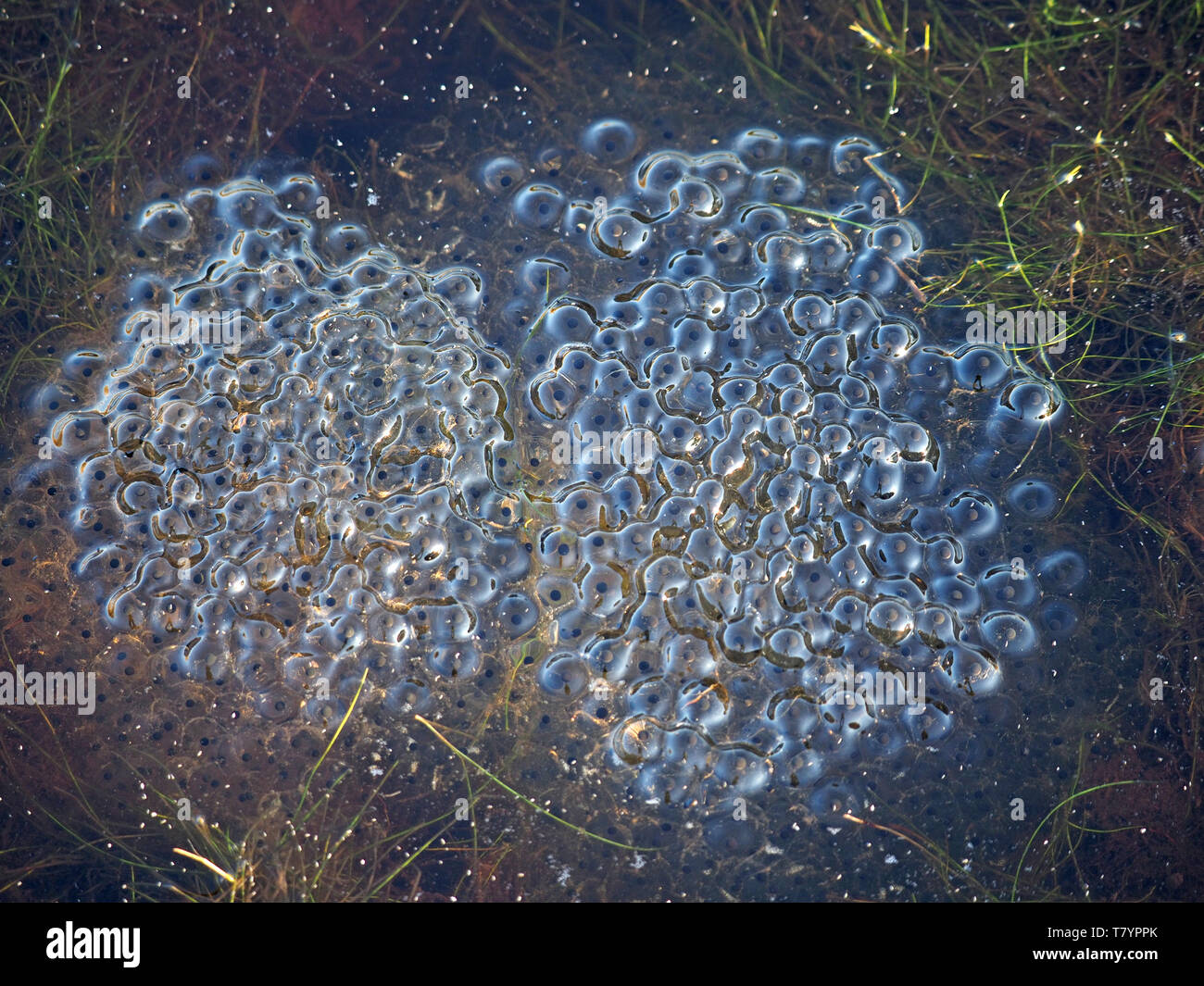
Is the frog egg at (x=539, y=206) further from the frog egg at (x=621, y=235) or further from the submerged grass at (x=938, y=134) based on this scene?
the submerged grass at (x=938, y=134)

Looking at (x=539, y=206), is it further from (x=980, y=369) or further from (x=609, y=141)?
(x=980, y=369)

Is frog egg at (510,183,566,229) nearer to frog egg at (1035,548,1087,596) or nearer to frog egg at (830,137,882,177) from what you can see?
frog egg at (830,137,882,177)

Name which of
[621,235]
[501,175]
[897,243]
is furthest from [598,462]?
[897,243]

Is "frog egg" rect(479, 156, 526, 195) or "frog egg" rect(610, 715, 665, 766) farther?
"frog egg" rect(479, 156, 526, 195)

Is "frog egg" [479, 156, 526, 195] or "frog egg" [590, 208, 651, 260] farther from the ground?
"frog egg" [479, 156, 526, 195]

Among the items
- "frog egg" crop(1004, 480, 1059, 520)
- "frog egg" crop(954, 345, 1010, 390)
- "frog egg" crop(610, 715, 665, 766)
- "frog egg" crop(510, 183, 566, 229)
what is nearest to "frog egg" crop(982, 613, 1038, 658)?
"frog egg" crop(1004, 480, 1059, 520)

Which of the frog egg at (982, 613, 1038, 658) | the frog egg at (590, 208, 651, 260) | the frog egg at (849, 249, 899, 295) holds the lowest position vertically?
the frog egg at (982, 613, 1038, 658)

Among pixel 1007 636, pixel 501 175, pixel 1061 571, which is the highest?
pixel 501 175

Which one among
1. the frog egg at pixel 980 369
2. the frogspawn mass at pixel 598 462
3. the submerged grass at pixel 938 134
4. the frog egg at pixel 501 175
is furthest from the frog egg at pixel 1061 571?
the frog egg at pixel 501 175
